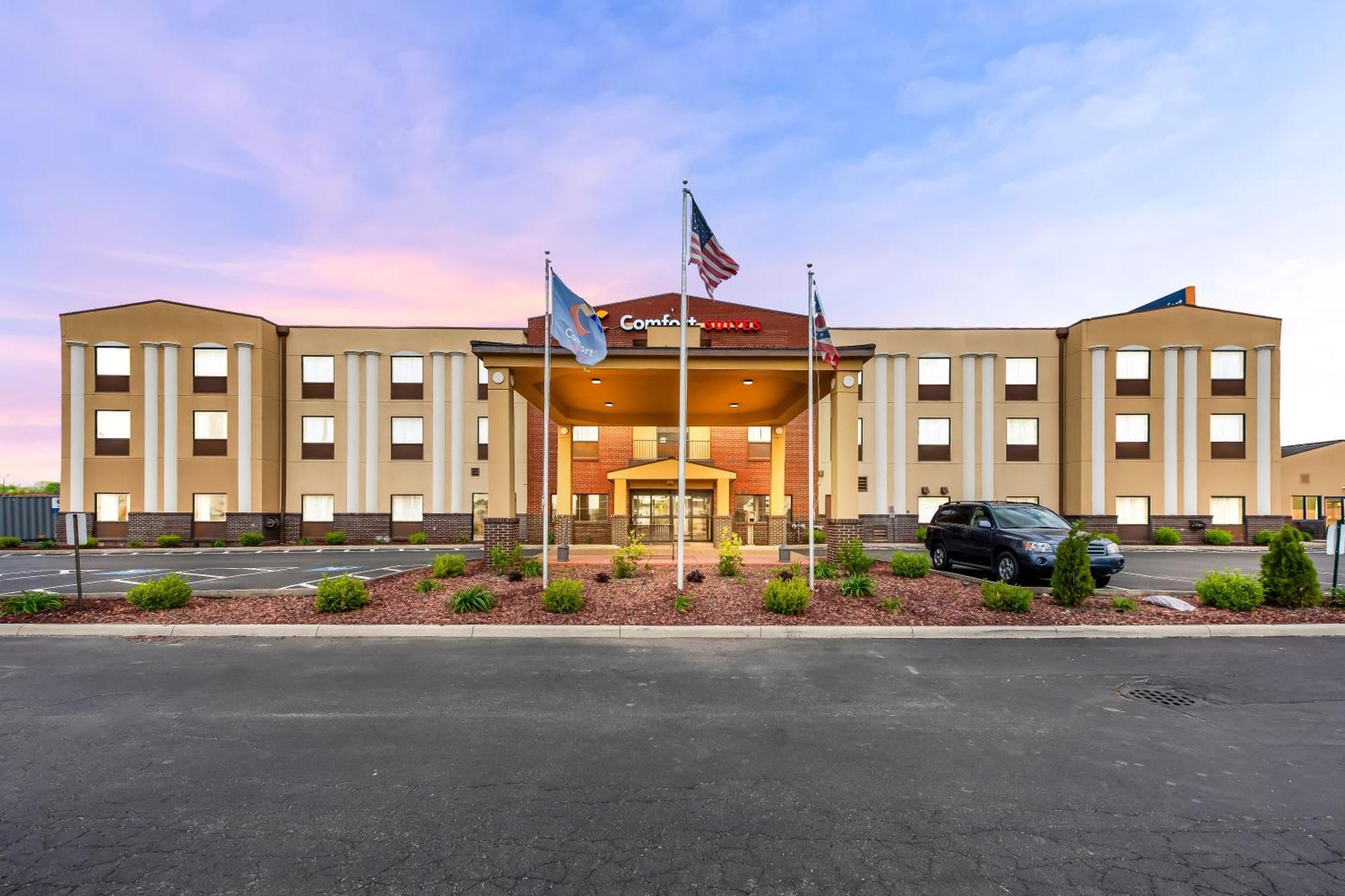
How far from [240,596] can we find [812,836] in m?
12.5

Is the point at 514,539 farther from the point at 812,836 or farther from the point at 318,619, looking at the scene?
the point at 812,836

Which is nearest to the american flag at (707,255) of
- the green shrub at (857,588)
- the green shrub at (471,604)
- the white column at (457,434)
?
the green shrub at (857,588)

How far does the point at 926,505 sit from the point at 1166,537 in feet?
34.5

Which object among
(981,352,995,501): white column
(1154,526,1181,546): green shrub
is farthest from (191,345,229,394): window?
(1154,526,1181,546): green shrub

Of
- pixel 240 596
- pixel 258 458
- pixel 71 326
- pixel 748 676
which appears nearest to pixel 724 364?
pixel 748 676

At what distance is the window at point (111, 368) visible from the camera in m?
27.9

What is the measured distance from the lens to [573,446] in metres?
27.8

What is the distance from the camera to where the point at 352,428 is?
97.2 feet

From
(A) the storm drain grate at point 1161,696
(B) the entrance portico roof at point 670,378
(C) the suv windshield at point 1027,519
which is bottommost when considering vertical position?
(A) the storm drain grate at point 1161,696

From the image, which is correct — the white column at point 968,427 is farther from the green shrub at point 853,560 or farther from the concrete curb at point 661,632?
the concrete curb at point 661,632

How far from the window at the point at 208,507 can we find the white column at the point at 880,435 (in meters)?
32.9

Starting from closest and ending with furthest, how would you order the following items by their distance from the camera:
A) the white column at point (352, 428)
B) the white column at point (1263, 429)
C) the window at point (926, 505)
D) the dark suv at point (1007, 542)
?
the dark suv at point (1007, 542), the white column at point (1263, 429), the white column at point (352, 428), the window at point (926, 505)

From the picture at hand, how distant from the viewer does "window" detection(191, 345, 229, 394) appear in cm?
2825

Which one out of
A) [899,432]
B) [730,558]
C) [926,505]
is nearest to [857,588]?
[730,558]
